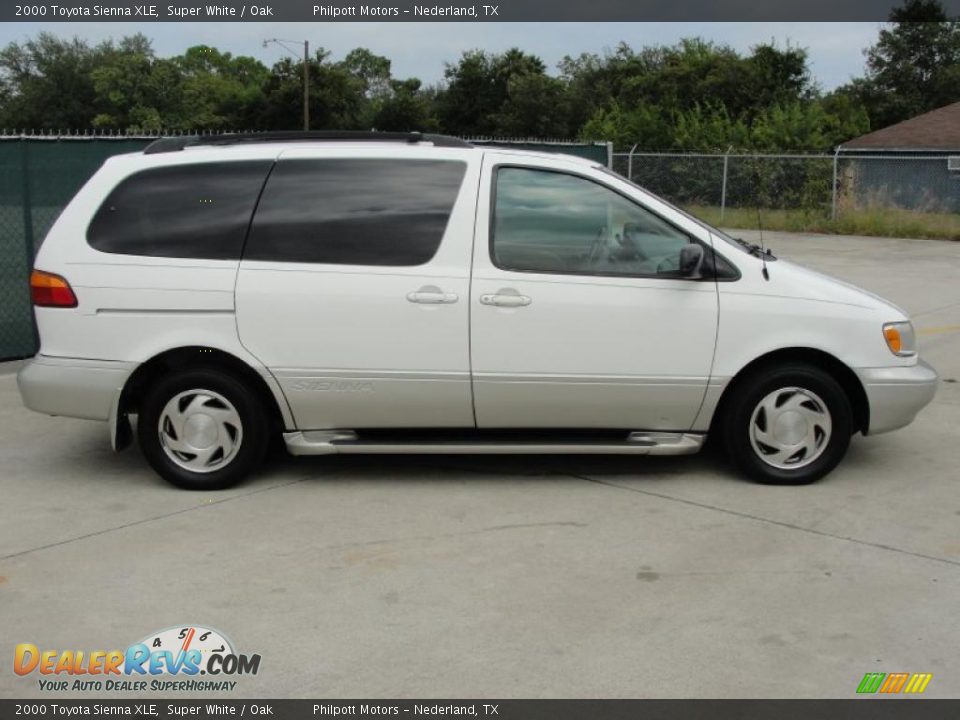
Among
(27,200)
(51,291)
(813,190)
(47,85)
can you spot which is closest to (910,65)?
(813,190)

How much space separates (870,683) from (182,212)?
407 cm

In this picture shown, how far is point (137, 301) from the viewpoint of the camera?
592 centimetres

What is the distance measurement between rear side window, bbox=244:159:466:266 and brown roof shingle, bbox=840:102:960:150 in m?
32.2

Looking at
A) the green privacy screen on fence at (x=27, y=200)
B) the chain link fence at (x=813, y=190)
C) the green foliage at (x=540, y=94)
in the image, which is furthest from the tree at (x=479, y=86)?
the green privacy screen on fence at (x=27, y=200)

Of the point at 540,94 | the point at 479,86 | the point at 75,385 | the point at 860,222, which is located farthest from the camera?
the point at 479,86

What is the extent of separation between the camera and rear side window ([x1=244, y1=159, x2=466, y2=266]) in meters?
5.95

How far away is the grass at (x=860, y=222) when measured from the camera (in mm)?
23281

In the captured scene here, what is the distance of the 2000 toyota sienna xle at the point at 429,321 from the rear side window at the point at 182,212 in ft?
0.04

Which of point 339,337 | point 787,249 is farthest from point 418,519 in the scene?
point 787,249

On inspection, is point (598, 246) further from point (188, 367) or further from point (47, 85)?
point (47, 85)

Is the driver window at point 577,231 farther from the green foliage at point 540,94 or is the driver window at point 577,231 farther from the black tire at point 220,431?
the green foliage at point 540,94

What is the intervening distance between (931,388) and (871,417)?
1.24 ft

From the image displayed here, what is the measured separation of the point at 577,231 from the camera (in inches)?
236

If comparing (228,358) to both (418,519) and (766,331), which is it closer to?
(418,519)
